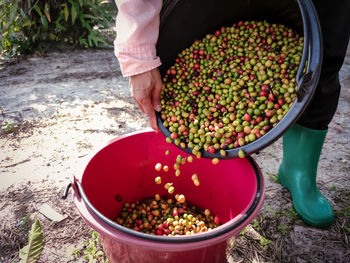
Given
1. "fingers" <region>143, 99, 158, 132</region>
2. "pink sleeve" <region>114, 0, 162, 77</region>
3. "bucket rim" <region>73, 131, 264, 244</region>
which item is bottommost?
"bucket rim" <region>73, 131, 264, 244</region>

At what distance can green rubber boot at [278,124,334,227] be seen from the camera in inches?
77.5

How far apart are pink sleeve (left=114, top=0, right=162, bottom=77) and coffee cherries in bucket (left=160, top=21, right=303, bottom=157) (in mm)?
380

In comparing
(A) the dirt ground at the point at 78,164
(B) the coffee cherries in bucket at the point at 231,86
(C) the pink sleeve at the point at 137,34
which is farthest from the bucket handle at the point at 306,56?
(A) the dirt ground at the point at 78,164

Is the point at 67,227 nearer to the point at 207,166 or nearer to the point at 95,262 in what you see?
the point at 95,262

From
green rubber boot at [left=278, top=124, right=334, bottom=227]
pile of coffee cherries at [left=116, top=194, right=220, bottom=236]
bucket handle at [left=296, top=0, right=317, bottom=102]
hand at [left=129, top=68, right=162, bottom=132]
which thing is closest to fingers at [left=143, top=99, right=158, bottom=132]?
hand at [left=129, top=68, right=162, bottom=132]

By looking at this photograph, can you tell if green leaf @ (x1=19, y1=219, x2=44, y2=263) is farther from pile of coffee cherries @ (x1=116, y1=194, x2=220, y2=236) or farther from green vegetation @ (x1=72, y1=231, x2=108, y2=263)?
pile of coffee cherries @ (x1=116, y1=194, x2=220, y2=236)

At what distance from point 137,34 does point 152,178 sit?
1091 mm

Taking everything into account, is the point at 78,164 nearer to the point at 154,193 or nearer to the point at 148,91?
the point at 148,91

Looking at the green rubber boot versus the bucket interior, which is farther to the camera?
the green rubber boot

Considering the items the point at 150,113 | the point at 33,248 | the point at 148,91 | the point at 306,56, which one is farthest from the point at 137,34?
the point at 33,248

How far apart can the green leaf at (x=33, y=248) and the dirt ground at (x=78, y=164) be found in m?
0.31

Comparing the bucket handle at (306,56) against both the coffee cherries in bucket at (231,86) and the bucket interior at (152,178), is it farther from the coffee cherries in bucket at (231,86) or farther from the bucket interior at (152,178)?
the bucket interior at (152,178)

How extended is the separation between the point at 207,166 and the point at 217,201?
0.85 feet

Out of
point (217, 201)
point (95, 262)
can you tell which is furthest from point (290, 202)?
point (95, 262)
